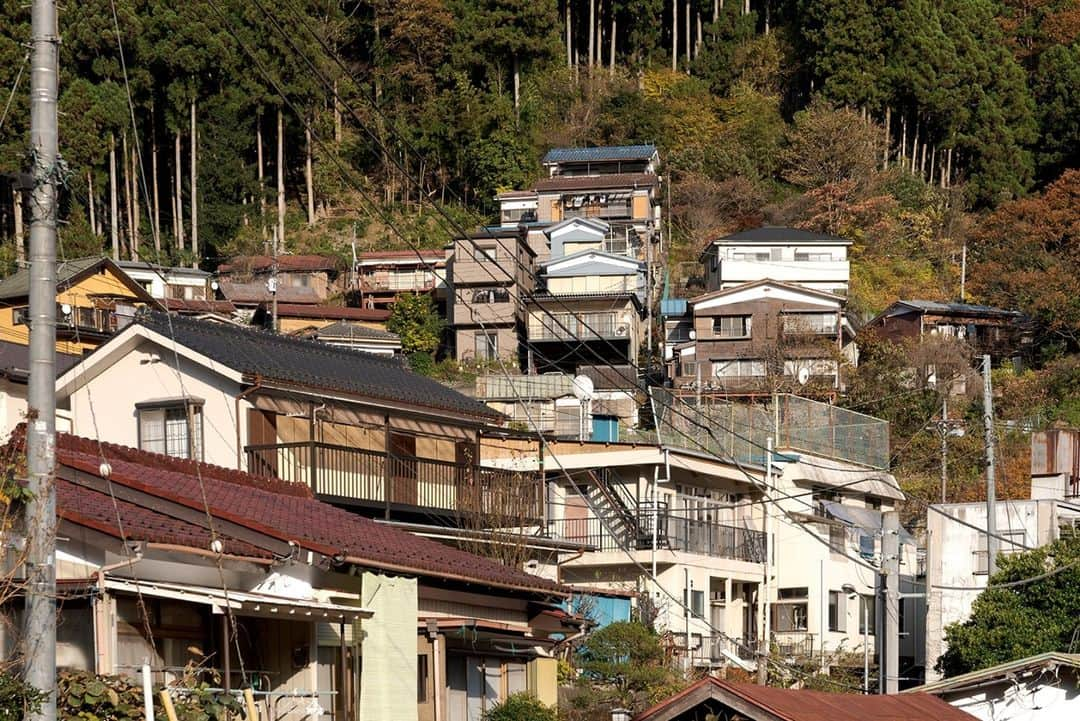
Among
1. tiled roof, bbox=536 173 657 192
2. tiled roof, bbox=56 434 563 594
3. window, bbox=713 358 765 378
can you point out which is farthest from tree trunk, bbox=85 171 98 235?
tiled roof, bbox=56 434 563 594

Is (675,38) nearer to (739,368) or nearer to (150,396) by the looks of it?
(739,368)

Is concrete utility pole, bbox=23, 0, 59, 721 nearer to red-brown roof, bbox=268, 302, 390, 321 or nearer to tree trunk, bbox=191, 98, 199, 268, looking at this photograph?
red-brown roof, bbox=268, 302, 390, 321

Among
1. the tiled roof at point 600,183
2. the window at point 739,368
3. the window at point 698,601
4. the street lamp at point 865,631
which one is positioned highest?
the tiled roof at point 600,183

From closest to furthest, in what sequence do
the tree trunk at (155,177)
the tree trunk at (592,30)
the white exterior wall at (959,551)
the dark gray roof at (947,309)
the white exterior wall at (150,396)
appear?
1. the white exterior wall at (150,396)
2. the white exterior wall at (959,551)
3. the dark gray roof at (947,309)
4. the tree trunk at (155,177)
5. the tree trunk at (592,30)

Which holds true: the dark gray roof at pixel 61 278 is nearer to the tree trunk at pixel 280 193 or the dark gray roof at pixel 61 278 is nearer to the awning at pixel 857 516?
the tree trunk at pixel 280 193

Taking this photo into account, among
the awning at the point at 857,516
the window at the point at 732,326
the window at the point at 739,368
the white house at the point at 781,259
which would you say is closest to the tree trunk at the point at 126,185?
the white house at the point at 781,259

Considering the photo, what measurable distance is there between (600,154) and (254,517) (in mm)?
49304

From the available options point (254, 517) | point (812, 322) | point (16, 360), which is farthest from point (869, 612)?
point (254, 517)

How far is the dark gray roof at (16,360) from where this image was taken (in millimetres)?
27542

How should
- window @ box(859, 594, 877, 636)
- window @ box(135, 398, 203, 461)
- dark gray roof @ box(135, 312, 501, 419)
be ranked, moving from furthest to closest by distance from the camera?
window @ box(859, 594, 877, 636)
dark gray roof @ box(135, 312, 501, 419)
window @ box(135, 398, 203, 461)

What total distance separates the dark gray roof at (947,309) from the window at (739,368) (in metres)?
7.10

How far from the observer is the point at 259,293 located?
54781 mm

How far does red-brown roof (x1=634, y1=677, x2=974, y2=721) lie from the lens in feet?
43.4

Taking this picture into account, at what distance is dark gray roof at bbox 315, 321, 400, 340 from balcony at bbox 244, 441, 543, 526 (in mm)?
26526
